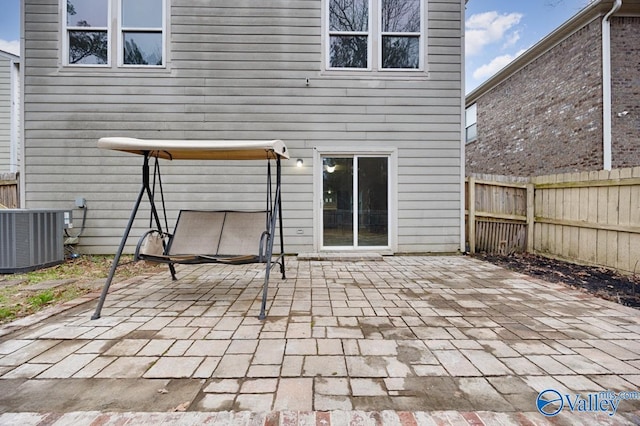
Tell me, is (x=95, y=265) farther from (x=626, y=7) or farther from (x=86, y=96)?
(x=626, y=7)

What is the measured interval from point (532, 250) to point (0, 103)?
14422mm

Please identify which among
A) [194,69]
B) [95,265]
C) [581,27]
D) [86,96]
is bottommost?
[95,265]

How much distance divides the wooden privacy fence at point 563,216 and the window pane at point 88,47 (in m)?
7.54

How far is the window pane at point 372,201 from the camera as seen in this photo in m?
5.89

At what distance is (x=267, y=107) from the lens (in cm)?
575

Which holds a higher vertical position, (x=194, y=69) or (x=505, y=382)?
(x=194, y=69)

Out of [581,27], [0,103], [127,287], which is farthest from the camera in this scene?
[0,103]

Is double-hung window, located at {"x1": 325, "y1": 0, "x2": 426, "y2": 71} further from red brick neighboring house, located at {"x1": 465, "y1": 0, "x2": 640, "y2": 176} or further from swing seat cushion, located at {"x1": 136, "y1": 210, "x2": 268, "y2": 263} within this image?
red brick neighboring house, located at {"x1": 465, "y1": 0, "x2": 640, "y2": 176}

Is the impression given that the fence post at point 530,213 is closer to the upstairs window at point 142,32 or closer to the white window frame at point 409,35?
the white window frame at point 409,35

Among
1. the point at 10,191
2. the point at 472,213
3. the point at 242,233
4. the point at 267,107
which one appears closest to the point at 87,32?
the point at 10,191

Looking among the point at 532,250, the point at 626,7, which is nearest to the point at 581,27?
the point at 626,7

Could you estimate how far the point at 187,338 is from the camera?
7.30ft
